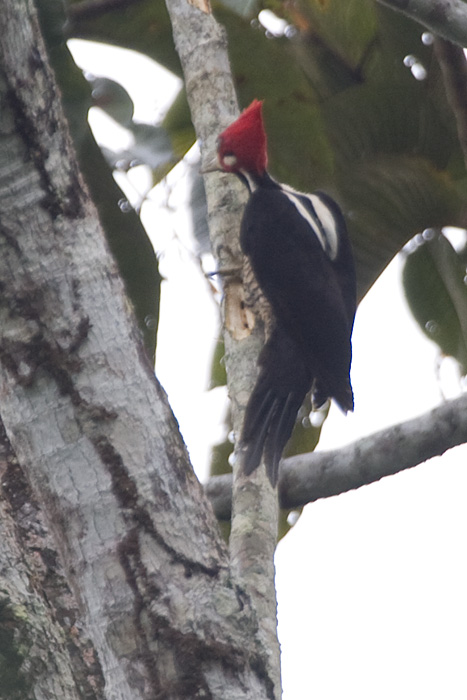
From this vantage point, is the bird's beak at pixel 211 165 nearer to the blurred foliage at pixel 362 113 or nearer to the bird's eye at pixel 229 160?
the bird's eye at pixel 229 160

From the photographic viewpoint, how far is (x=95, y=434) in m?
1.25

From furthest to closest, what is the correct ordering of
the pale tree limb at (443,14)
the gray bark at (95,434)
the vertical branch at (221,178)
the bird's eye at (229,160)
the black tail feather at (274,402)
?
1. the bird's eye at (229,160)
2. the vertical branch at (221,178)
3. the black tail feather at (274,402)
4. the pale tree limb at (443,14)
5. the gray bark at (95,434)

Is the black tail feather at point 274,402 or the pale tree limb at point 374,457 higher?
the black tail feather at point 274,402

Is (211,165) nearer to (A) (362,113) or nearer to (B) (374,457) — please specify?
(A) (362,113)

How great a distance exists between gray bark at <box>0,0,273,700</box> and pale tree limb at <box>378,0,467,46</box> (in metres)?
0.93

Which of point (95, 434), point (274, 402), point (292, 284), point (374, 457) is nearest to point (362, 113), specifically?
point (292, 284)

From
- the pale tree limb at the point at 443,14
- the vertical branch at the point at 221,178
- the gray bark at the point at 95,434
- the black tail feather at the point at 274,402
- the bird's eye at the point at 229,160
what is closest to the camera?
the gray bark at the point at 95,434

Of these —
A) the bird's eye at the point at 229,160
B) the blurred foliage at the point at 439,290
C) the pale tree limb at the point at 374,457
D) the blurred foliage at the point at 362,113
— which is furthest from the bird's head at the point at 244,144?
the pale tree limb at the point at 374,457

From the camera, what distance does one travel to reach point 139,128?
3131 millimetres

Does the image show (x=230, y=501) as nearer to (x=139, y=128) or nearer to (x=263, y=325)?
(x=263, y=325)

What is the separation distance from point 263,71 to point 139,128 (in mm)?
508

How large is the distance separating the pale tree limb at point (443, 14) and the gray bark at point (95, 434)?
36.8 inches

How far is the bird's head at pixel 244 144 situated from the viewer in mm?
2811

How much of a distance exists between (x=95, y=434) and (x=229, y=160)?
5.63 ft
